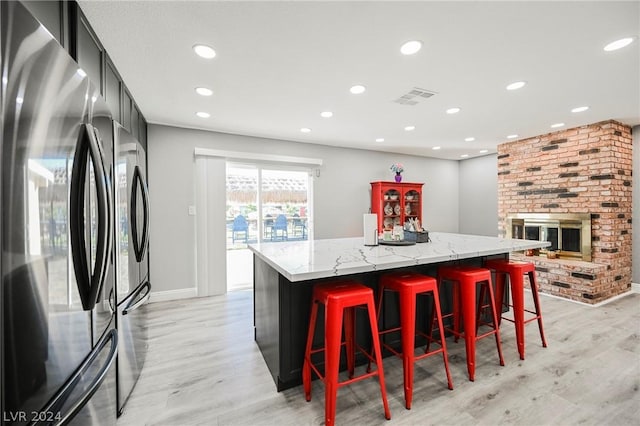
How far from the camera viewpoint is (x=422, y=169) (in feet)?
20.3

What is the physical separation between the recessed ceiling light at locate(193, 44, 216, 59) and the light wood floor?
2405 millimetres

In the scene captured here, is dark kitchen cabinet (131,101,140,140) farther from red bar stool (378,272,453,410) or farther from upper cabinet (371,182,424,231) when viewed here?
upper cabinet (371,182,424,231)

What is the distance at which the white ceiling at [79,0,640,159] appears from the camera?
65.5 inches

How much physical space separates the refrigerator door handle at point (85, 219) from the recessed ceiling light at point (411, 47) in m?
1.94

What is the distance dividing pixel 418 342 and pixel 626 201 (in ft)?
12.8

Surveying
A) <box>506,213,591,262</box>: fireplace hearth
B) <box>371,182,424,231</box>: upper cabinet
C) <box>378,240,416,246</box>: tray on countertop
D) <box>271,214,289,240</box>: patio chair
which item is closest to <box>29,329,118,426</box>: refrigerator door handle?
<box>378,240,416,246</box>: tray on countertop

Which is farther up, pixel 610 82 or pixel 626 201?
pixel 610 82

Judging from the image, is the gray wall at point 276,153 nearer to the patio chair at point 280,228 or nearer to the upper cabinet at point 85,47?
the patio chair at point 280,228

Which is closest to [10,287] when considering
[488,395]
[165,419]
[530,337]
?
[165,419]

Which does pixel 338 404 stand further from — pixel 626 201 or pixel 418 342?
pixel 626 201

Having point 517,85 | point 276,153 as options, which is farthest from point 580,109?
point 276,153

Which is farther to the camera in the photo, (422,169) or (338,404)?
(422,169)

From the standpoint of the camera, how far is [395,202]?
563cm

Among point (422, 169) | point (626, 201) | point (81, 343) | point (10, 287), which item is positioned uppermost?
point (422, 169)
